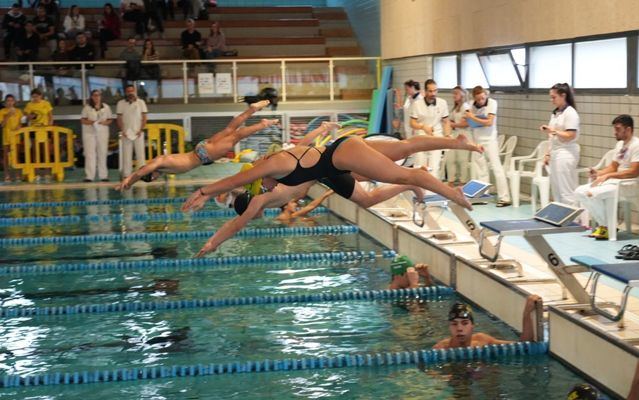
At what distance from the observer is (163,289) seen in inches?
356

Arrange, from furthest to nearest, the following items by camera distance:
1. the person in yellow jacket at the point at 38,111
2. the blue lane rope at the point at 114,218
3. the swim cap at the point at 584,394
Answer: the person in yellow jacket at the point at 38,111 → the blue lane rope at the point at 114,218 → the swim cap at the point at 584,394

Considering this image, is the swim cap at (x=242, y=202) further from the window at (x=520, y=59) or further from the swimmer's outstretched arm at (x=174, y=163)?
the window at (x=520, y=59)

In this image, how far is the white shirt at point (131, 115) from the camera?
1680 centimetres

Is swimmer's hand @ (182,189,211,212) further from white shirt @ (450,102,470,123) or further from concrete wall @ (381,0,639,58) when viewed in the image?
white shirt @ (450,102,470,123)

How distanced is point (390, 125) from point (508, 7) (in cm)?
600

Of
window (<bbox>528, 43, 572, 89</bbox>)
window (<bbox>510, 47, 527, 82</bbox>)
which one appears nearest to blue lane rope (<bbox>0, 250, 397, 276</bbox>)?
window (<bbox>528, 43, 572, 89</bbox>)

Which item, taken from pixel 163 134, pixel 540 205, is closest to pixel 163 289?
pixel 540 205

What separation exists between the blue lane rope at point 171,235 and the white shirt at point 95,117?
5.42 meters

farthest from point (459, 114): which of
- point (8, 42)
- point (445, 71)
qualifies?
point (8, 42)

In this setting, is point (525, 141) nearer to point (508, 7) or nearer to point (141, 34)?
point (508, 7)

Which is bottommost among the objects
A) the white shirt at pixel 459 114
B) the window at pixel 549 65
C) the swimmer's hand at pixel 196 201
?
the swimmer's hand at pixel 196 201

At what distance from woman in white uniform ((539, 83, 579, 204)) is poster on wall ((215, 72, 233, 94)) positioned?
395 inches

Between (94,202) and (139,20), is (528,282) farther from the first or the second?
(139,20)

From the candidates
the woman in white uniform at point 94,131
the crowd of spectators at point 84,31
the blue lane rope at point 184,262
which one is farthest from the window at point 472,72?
the crowd of spectators at point 84,31
